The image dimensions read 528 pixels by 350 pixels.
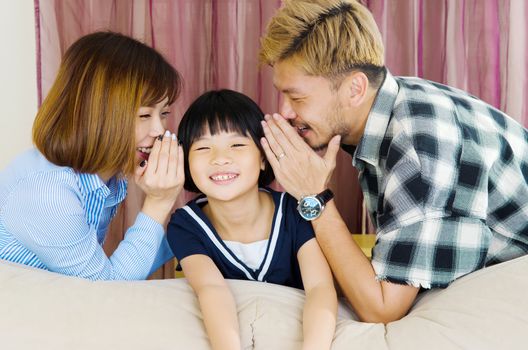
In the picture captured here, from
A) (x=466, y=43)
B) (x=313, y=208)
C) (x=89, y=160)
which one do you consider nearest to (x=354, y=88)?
(x=313, y=208)

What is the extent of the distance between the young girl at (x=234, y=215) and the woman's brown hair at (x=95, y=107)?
150 millimetres

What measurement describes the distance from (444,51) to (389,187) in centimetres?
90

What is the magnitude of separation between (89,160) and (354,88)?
0.63 m

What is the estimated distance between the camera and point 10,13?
2.15 meters

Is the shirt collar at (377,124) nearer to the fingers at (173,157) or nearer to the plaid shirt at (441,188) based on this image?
the plaid shirt at (441,188)

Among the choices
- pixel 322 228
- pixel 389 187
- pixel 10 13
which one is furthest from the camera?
pixel 10 13

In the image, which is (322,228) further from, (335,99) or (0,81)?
(0,81)

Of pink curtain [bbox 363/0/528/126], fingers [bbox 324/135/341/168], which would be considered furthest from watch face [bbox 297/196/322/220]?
pink curtain [bbox 363/0/528/126]

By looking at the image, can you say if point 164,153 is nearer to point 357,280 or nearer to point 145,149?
point 145,149

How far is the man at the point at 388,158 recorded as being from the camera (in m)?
1.24

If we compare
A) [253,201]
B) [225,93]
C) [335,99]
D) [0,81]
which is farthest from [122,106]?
[0,81]

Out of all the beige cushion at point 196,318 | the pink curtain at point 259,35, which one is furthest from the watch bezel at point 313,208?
the pink curtain at point 259,35

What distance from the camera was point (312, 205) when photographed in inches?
55.6

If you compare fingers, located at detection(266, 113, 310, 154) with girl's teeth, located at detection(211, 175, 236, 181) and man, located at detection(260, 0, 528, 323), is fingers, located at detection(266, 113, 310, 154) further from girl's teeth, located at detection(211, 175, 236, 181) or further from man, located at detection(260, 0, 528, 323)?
girl's teeth, located at detection(211, 175, 236, 181)
